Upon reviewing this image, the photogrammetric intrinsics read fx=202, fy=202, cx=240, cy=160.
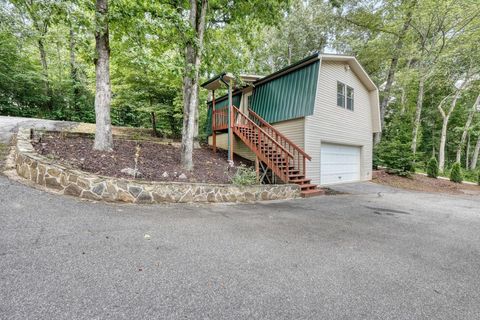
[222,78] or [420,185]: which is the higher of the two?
[222,78]

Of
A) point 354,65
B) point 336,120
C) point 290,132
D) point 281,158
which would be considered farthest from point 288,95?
point 354,65

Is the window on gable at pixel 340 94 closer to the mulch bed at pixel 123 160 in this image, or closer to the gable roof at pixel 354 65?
the gable roof at pixel 354 65

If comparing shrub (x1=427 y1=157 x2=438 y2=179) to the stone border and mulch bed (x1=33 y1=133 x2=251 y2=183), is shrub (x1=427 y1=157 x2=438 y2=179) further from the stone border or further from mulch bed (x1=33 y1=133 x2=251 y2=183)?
the stone border

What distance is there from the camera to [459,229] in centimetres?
390

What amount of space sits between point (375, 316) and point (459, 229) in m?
3.86

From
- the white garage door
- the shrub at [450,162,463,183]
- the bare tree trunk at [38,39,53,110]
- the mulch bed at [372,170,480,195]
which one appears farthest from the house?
the bare tree trunk at [38,39,53,110]

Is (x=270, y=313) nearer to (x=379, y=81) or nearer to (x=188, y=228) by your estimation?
(x=188, y=228)

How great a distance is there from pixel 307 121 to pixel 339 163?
3129mm

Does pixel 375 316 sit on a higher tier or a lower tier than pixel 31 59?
lower

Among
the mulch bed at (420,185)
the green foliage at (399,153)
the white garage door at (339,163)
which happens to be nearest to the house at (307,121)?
the white garage door at (339,163)

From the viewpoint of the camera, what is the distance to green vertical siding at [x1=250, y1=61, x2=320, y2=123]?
7.75 metres

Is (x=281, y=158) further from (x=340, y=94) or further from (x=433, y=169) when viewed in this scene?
(x=433, y=169)

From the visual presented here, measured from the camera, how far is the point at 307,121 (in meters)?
8.05

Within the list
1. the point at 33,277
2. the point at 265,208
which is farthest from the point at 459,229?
the point at 33,277
